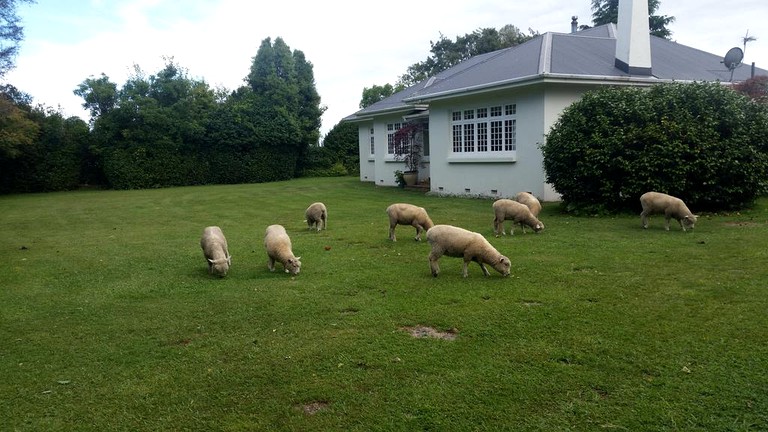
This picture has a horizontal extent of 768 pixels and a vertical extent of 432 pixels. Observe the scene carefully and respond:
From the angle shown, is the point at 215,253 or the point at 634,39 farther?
the point at 634,39

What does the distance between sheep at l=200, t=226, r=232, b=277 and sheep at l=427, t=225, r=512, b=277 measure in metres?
3.41

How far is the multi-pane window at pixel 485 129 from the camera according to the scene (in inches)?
797

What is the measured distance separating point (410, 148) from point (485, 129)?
6816mm

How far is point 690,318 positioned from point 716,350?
0.98 meters

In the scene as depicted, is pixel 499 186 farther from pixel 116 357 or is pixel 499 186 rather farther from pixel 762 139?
pixel 116 357

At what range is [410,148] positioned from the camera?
90.8 feet

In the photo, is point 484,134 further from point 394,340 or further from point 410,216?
point 394,340

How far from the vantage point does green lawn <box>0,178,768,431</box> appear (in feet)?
14.1

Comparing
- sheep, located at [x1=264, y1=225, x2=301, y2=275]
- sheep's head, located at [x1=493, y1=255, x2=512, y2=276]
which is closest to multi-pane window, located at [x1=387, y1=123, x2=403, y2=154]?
sheep, located at [x1=264, y1=225, x2=301, y2=275]

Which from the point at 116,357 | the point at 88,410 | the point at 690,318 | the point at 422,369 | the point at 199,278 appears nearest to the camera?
the point at 88,410

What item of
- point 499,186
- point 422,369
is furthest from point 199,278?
point 499,186

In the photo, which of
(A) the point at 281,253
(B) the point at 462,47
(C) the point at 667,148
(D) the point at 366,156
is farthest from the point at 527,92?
(B) the point at 462,47

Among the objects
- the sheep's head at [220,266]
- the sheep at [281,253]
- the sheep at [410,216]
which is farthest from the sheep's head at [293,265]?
the sheep at [410,216]

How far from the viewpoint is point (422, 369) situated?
16.5 feet
